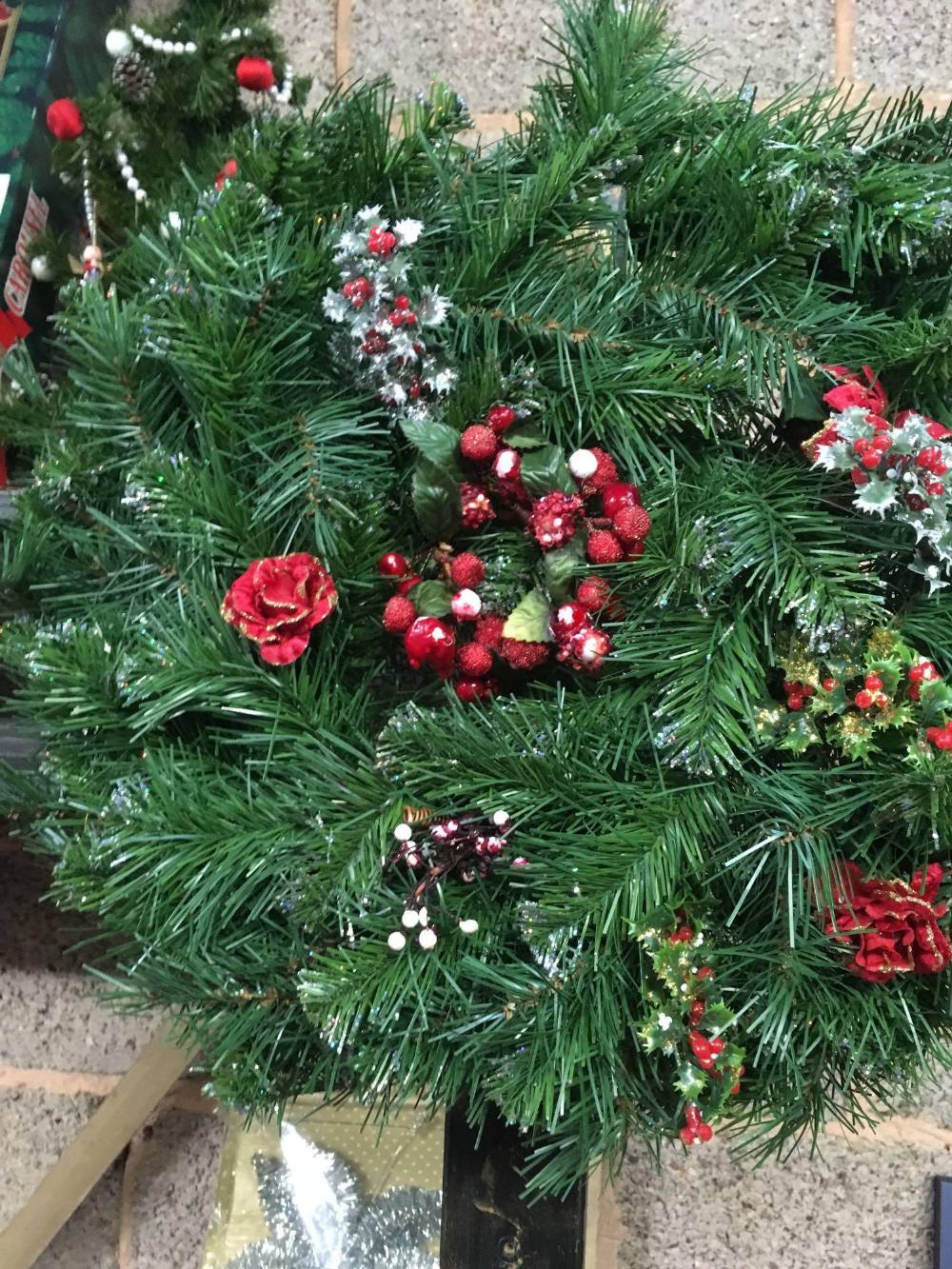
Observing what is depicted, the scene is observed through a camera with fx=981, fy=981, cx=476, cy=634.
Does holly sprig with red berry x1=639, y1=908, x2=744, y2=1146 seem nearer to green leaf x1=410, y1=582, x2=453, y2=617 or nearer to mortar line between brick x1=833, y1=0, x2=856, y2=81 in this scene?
green leaf x1=410, y1=582, x2=453, y2=617

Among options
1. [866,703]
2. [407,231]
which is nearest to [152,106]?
[407,231]

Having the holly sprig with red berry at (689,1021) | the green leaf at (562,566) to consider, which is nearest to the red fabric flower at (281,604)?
the green leaf at (562,566)

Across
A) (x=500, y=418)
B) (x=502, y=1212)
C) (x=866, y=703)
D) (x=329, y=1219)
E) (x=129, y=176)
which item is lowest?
(x=329, y=1219)

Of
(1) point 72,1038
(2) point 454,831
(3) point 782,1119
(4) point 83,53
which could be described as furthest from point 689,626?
(1) point 72,1038

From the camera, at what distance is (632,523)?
1.69 feet

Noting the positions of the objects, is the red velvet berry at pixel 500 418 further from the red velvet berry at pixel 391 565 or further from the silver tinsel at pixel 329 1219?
the silver tinsel at pixel 329 1219

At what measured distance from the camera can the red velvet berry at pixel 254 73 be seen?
67 cm

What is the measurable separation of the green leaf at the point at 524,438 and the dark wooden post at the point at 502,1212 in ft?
1.40

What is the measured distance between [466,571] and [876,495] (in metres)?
0.21

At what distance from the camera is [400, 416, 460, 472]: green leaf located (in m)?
0.52

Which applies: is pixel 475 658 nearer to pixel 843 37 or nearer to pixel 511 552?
pixel 511 552

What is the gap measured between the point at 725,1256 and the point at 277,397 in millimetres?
884

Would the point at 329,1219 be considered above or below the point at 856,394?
below

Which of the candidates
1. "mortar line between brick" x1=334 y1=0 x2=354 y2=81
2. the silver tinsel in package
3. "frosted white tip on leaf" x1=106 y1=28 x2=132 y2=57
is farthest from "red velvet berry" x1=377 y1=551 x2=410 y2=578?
"mortar line between brick" x1=334 y1=0 x2=354 y2=81
